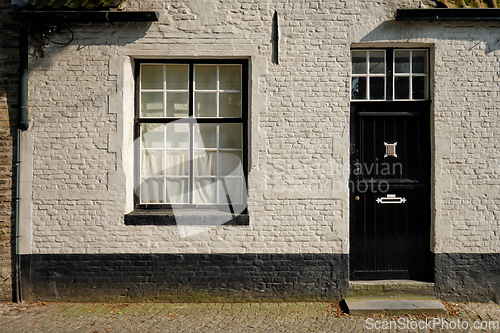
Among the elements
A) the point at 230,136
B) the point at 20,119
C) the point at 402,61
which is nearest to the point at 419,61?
the point at 402,61

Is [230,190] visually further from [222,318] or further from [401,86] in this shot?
[401,86]

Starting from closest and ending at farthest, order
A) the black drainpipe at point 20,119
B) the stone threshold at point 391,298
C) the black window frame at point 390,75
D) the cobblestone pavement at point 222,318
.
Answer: the cobblestone pavement at point 222,318, the stone threshold at point 391,298, the black drainpipe at point 20,119, the black window frame at point 390,75

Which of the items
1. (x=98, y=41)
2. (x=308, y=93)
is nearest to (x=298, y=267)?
(x=308, y=93)

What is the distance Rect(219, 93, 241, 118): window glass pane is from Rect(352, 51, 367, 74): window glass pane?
1.70 m

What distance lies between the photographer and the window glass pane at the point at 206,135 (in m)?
5.17

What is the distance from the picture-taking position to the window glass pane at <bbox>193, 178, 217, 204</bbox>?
5172 millimetres

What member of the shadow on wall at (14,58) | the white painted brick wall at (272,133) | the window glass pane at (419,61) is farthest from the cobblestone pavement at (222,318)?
the window glass pane at (419,61)

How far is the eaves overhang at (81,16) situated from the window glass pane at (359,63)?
110 inches

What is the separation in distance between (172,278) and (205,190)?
1.29 metres

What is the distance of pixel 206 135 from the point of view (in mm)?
5176

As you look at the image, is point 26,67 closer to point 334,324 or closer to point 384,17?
point 384,17

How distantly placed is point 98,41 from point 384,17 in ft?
12.8

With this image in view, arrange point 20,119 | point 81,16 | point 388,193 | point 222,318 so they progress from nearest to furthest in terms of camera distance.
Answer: point 222,318 < point 81,16 < point 20,119 < point 388,193

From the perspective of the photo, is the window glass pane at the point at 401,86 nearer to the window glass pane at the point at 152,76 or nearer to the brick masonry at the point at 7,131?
the window glass pane at the point at 152,76
